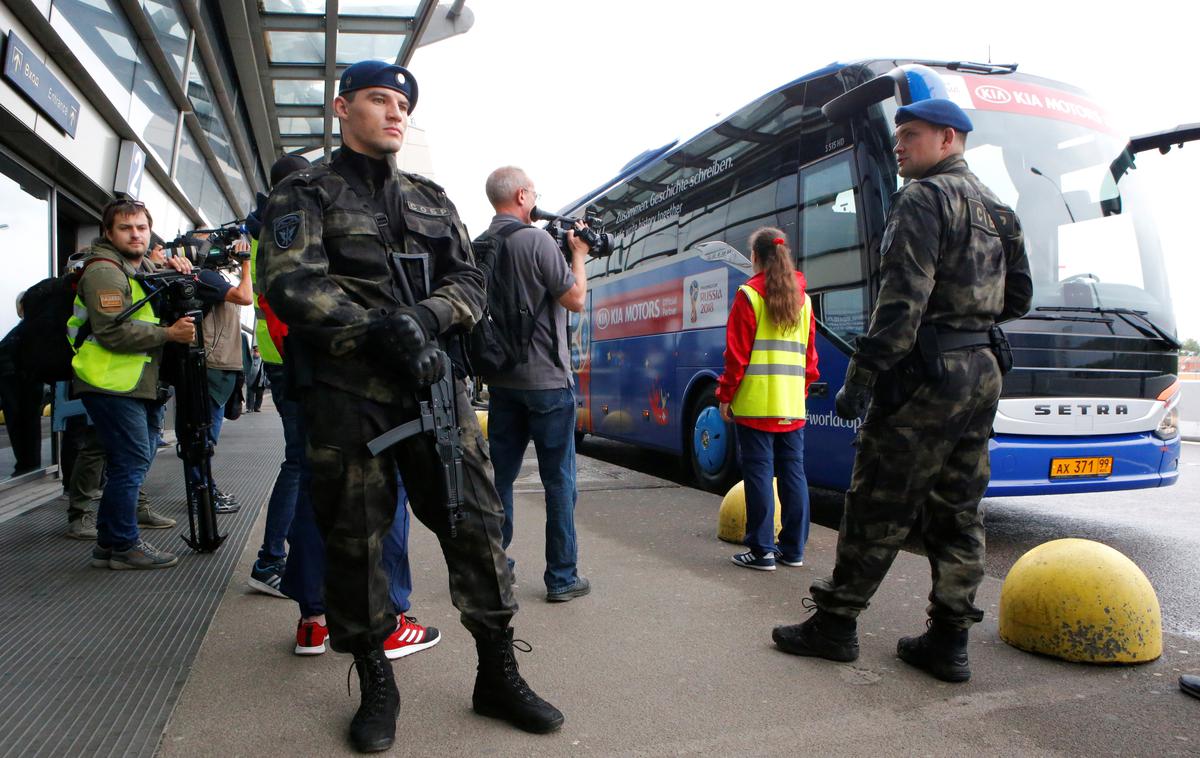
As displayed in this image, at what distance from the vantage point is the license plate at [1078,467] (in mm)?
5453

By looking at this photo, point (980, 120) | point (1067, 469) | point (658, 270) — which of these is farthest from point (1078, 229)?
point (658, 270)

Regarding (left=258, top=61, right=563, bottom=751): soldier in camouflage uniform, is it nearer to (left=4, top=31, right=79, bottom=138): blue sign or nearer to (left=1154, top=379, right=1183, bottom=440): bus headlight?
(left=4, top=31, right=79, bottom=138): blue sign

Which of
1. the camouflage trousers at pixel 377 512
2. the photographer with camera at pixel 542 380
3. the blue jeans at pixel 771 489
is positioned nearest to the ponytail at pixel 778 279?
the blue jeans at pixel 771 489

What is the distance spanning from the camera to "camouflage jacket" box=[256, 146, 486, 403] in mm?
2334

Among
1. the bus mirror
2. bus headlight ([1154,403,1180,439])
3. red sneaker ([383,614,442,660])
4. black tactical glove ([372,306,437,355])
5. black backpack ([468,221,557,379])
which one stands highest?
the bus mirror

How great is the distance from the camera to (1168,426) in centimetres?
585

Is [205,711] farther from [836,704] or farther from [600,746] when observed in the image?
[836,704]

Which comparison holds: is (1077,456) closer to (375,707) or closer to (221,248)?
(375,707)

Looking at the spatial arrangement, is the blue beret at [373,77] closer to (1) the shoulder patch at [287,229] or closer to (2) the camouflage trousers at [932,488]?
(1) the shoulder patch at [287,229]

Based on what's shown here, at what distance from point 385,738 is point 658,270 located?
7.02 m

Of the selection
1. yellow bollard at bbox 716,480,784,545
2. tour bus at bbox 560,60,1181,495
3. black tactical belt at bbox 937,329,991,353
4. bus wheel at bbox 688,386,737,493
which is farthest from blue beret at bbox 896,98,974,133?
bus wheel at bbox 688,386,737,493

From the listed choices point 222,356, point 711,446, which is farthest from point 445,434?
point 711,446

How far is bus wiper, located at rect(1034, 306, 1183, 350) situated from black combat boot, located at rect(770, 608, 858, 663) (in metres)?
3.27

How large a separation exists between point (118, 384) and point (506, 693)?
2.91 m
